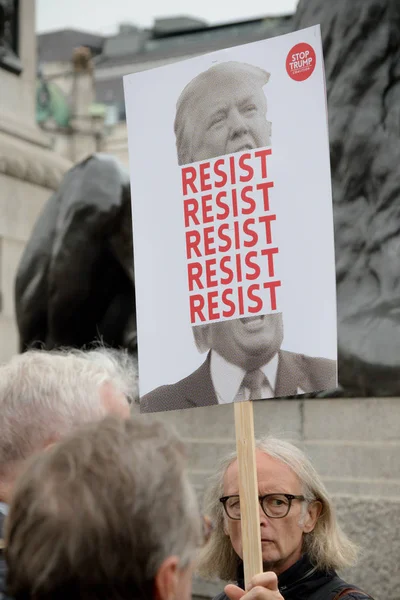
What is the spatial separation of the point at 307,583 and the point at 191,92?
1256 mm

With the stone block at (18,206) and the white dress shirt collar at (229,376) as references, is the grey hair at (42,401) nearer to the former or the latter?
the white dress shirt collar at (229,376)

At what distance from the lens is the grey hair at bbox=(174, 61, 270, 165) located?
9.61 feet

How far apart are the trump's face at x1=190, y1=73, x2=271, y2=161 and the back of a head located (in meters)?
1.34

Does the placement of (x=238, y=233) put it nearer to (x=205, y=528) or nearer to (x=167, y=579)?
(x=205, y=528)

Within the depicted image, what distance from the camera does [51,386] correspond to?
2.47 m

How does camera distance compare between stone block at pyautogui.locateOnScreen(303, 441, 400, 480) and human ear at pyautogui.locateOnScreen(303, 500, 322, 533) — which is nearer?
human ear at pyautogui.locateOnScreen(303, 500, 322, 533)

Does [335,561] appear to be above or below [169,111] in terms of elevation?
below

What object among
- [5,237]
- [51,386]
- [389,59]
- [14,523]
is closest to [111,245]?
[389,59]

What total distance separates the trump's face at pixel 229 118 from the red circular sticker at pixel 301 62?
9 centimetres

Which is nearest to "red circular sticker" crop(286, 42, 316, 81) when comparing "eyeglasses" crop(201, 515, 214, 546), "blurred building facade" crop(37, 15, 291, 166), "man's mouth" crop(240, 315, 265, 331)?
"man's mouth" crop(240, 315, 265, 331)

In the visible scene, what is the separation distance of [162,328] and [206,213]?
12.3 inches

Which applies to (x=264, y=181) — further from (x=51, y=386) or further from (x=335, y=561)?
(x=335, y=561)

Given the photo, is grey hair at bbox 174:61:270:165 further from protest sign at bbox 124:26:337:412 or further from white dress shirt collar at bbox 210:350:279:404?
white dress shirt collar at bbox 210:350:279:404

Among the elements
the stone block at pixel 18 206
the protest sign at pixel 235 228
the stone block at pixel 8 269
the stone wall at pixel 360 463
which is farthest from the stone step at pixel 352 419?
the stone block at pixel 18 206
